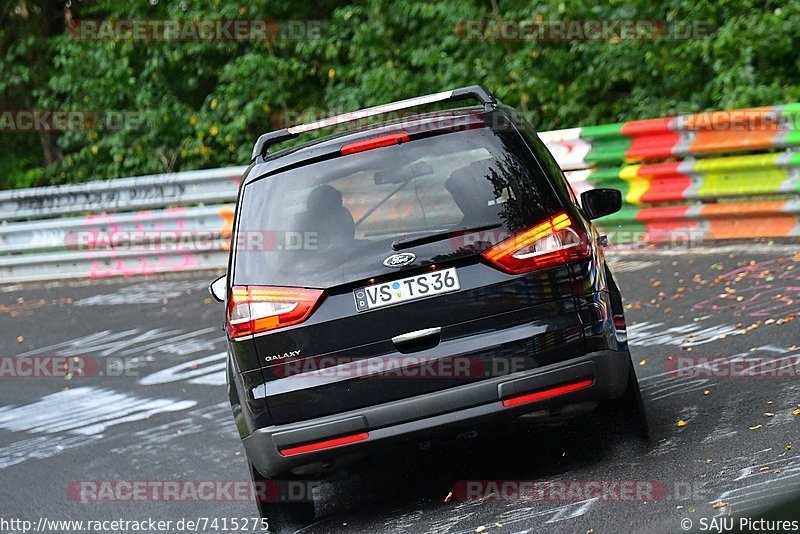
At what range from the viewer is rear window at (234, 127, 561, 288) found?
5.29 meters

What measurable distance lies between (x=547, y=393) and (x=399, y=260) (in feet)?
2.80

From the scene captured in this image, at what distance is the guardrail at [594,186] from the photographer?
11461mm

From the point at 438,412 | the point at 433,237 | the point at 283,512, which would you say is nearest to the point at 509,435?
the point at 283,512

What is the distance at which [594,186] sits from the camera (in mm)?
12969

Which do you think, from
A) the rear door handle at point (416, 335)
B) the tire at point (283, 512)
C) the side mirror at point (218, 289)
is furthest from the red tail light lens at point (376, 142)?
the tire at point (283, 512)

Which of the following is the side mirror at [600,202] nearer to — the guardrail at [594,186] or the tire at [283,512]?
the tire at [283,512]

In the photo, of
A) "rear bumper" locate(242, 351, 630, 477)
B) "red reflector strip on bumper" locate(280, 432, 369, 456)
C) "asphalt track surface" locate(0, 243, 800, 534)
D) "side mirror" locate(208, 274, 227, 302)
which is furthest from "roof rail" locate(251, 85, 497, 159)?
"asphalt track surface" locate(0, 243, 800, 534)

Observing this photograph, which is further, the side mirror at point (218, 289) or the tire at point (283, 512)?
the side mirror at point (218, 289)

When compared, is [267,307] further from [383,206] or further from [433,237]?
[433,237]

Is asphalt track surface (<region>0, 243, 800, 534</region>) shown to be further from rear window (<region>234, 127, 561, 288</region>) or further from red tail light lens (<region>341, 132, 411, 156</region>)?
red tail light lens (<region>341, 132, 411, 156</region>)

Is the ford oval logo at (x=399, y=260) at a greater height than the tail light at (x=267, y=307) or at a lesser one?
greater

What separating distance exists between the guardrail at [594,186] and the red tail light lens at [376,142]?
21.3ft

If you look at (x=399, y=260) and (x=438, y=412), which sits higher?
(x=399, y=260)

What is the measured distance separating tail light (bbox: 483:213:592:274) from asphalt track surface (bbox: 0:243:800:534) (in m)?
0.76
